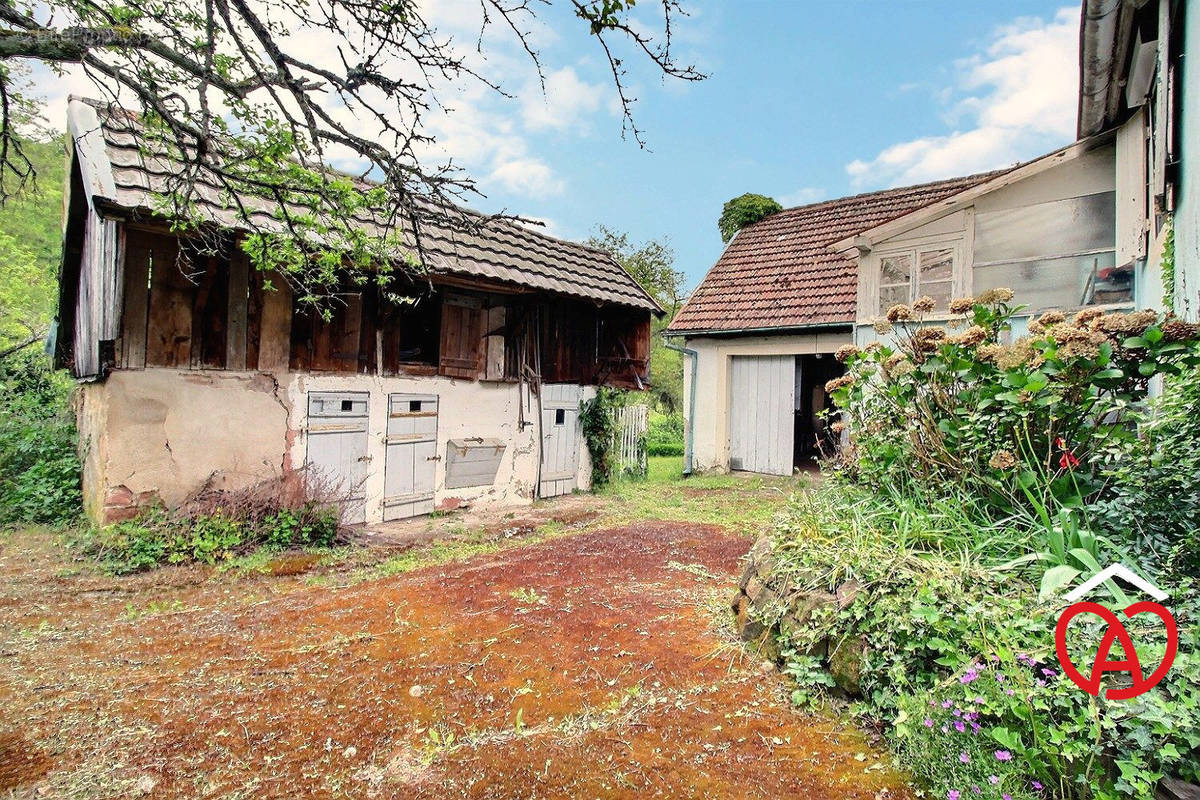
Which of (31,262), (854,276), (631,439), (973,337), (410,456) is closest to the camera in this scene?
(973,337)

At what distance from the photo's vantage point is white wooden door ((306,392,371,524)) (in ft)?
25.0

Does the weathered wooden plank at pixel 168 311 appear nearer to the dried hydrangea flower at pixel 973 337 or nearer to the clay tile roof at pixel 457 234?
the clay tile roof at pixel 457 234

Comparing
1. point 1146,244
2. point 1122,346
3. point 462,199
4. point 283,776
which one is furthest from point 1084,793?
point 1146,244

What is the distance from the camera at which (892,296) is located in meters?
9.66

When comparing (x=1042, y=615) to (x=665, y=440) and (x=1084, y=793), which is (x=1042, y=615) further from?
(x=665, y=440)

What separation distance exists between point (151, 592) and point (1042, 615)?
6665 mm

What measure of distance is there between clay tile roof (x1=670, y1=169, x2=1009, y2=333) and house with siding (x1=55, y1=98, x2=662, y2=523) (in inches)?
83.8

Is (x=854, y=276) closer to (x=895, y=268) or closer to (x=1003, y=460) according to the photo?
(x=895, y=268)

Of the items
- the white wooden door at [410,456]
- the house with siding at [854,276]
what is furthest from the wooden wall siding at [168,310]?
the house with siding at [854,276]

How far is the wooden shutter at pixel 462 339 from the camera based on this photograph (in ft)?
29.7

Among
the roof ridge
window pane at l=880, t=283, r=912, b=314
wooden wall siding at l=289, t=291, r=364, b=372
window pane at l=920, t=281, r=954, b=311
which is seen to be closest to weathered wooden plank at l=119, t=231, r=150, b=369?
wooden wall siding at l=289, t=291, r=364, b=372

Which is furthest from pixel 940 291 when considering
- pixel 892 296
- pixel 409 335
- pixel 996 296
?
pixel 409 335

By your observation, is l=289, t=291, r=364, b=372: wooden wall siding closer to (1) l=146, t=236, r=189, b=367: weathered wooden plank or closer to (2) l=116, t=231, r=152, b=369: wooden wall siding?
(1) l=146, t=236, r=189, b=367: weathered wooden plank

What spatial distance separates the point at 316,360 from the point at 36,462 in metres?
4.27
